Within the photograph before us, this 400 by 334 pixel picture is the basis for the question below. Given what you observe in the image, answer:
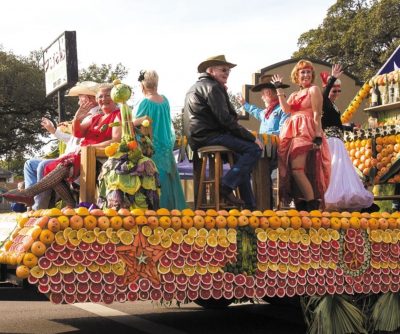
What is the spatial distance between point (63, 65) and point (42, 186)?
244 centimetres

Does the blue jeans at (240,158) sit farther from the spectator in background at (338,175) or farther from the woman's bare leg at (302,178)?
the spectator in background at (338,175)

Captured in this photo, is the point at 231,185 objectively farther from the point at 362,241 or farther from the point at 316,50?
the point at 316,50

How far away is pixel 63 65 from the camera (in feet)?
27.9

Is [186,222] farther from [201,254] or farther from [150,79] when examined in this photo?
[150,79]

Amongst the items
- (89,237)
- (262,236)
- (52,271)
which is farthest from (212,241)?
(52,271)

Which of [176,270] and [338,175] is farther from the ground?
[338,175]

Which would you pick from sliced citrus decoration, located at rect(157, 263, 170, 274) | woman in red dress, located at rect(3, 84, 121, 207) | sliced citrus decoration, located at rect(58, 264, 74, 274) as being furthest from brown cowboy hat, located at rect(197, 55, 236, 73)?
sliced citrus decoration, located at rect(58, 264, 74, 274)

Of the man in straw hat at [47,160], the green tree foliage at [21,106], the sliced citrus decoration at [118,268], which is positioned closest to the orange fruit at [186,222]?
the sliced citrus decoration at [118,268]

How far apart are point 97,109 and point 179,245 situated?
6.62 feet

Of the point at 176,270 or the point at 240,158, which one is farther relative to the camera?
the point at 240,158

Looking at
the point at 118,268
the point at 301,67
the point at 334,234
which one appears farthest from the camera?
the point at 301,67

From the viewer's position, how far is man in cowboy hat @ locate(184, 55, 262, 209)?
6.68 m

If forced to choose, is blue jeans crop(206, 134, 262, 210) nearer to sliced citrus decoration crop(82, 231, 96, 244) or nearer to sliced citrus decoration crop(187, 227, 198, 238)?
sliced citrus decoration crop(187, 227, 198, 238)

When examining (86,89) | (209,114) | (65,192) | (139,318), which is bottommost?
(139,318)
